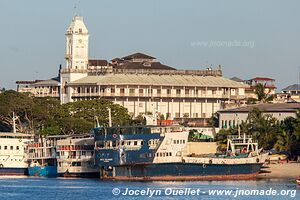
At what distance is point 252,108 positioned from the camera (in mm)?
173375

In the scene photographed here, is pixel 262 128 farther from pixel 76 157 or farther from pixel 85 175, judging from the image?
pixel 76 157

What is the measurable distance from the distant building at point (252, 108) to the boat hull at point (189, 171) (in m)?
29.6

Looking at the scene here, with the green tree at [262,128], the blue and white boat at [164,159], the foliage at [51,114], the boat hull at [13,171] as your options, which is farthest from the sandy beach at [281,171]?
the foliage at [51,114]

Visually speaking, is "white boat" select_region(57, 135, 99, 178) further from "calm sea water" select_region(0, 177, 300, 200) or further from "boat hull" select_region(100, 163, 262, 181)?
"boat hull" select_region(100, 163, 262, 181)

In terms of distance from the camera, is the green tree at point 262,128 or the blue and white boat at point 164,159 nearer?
the blue and white boat at point 164,159

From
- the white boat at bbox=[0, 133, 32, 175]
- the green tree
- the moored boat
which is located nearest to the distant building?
the green tree

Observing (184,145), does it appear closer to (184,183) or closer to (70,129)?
(184,183)

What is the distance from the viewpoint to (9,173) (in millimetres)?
151500

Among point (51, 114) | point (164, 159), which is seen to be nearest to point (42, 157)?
point (164, 159)

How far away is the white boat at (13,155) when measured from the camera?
152000 mm

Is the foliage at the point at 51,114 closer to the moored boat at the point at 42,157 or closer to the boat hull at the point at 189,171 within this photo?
the moored boat at the point at 42,157

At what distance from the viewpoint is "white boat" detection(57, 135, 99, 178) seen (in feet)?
486

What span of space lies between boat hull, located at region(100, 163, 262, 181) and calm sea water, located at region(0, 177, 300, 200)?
396 cm

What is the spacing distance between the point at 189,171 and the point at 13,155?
22.7 metres
